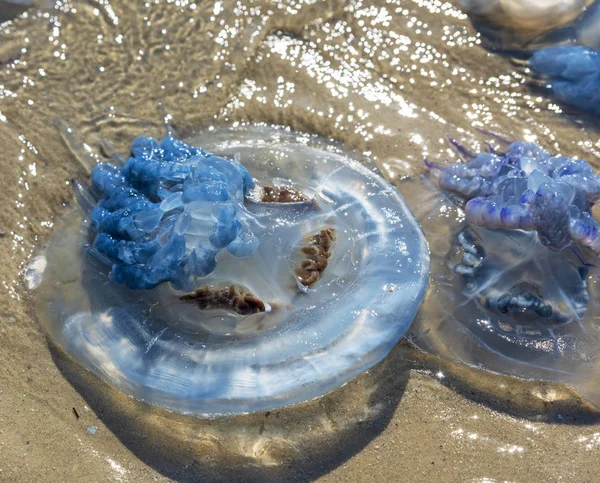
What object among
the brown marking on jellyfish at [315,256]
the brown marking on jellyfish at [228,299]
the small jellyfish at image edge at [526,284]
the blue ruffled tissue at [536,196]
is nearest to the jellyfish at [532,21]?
the blue ruffled tissue at [536,196]

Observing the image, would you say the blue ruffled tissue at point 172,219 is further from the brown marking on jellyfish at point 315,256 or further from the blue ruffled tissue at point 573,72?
the blue ruffled tissue at point 573,72

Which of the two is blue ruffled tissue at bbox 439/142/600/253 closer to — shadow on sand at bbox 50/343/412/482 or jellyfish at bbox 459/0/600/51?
shadow on sand at bbox 50/343/412/482

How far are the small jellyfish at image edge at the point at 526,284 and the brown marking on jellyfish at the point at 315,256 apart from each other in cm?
55

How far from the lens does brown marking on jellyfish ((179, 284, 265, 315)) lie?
2.74m

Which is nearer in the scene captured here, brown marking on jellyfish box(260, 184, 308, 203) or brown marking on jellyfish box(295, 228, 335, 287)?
brown marking on jellyfish box(295, 228, 335, 287)

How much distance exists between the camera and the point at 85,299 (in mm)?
2852

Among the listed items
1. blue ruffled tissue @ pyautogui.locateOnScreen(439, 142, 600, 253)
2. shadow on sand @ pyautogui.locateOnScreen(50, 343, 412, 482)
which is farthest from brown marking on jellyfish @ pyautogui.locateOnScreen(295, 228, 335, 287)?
blue ruffled tissue @ pyautogui.locateOnScreen(439, 142, 600, 253)

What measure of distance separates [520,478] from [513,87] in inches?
92.1

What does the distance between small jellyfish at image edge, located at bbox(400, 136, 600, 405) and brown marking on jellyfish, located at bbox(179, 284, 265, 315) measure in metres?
0.81

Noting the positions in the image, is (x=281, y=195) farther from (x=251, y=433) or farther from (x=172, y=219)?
(x=251, y=433)

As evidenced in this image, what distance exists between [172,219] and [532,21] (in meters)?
2.80

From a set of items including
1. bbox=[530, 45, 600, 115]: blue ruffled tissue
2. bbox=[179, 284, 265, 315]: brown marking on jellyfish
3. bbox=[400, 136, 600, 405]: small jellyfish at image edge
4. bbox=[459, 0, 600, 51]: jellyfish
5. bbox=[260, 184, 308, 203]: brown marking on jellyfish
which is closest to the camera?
bbox=[179, 284, 265, 315]: brown marking on jellyfish

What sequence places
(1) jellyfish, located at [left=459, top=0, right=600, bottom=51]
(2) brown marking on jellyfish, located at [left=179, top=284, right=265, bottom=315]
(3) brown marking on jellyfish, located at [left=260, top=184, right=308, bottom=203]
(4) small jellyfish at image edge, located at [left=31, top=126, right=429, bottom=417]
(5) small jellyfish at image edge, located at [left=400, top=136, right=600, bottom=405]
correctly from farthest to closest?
(1) jellyfish, located at [left=459, top=0, right=600, bottom=51] → (3) brown marking on jellyfish, located at [left=260, top=184, right=308, bottom=203] → (5) small jellyfish at image edge, located at [left=400, top=136, right=600, bottom=405] → (2) brown marking on jellyfish, located at [left=179, top=284, right=265, bottom=315] → (4) small jellyfish at image edge, located at [left=31, top=126, right=429, bottom=417]

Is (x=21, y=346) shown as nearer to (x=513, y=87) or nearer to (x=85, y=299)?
(x=85, y=299)
